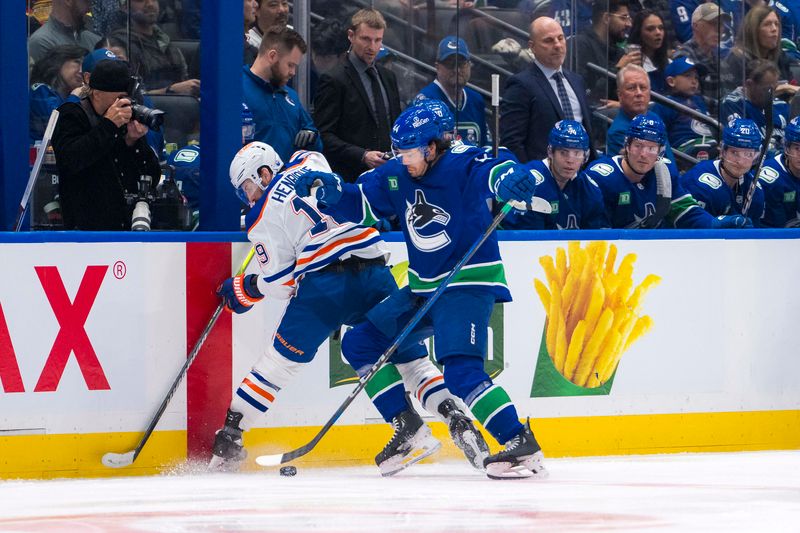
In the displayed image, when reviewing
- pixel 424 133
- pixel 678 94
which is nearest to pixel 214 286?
pixel 424 133

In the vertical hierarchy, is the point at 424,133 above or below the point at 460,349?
above

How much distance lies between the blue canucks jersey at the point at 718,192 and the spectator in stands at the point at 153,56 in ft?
7.91

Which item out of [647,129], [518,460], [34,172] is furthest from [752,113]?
[34,172]

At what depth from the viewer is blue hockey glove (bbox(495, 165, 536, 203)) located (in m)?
4.61

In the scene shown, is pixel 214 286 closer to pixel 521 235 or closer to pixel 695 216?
pixel 521 235

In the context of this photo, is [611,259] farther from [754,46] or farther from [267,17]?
[754,46]

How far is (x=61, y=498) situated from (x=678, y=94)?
4714 millimetres

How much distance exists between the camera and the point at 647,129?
6.17 metres

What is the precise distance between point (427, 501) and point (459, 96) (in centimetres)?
318

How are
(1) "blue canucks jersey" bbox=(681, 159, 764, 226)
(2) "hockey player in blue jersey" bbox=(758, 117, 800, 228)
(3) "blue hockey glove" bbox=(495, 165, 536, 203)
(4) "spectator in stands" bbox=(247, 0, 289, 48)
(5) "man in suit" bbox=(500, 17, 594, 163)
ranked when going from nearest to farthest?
1. (3) "blue hockey glove" bbox=(495, 165, 536, 203)
2. (4) "spectator in stands" bbox=(247, 0, 289, 48)
3. (5) "man in suit" bbox=(500, 17, 594, 163)
4. (1) "blue canucks jersey" bbox=(681, 159, 764, 226)
5. (2) "hockey player in blue jersey" bbox=(758, 117, 800, 228)

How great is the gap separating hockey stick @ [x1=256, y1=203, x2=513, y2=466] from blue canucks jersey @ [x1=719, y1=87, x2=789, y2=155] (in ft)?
11.5

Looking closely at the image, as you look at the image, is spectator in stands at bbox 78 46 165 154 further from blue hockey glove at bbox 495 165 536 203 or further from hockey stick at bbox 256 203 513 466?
blue hockey glove at bbox 495 165 536 203

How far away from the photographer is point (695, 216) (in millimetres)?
6250

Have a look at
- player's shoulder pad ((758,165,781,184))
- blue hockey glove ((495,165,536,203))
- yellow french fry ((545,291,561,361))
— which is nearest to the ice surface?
yellow french fry ((545,291,561,361))
